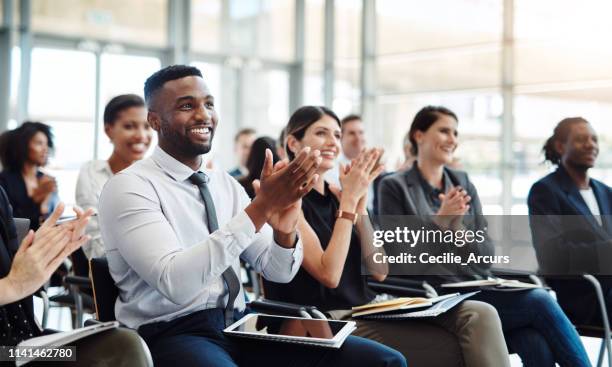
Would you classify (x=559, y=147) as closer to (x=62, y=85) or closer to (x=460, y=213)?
(x=460, y=213)

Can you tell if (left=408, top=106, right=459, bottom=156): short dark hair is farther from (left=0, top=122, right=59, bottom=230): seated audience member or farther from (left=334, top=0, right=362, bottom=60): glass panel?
(left=334, top=0, right=362, bottom=60): glass panel

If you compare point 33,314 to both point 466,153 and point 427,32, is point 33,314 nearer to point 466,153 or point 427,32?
point 466,153

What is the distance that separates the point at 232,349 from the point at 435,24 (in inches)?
303

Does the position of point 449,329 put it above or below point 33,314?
below

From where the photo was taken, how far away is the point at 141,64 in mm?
9062

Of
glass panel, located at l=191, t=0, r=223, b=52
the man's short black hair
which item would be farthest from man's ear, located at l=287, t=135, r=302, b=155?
glass panel, located at l=191, t=0, r=223, b=52

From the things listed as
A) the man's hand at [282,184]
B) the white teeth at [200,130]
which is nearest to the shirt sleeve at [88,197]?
the white teeth at [200,130]

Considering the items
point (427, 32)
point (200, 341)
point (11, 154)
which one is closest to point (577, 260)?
point (200, 341)

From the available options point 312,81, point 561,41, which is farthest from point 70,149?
point 561,41

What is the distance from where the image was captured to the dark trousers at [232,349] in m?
1.86

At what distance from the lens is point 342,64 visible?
10.1m

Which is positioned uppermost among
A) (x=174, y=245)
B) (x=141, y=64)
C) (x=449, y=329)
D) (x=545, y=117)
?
(x=141, y=64)

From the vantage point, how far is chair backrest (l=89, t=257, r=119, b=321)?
206 cm

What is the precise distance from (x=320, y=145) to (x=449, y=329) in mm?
913
